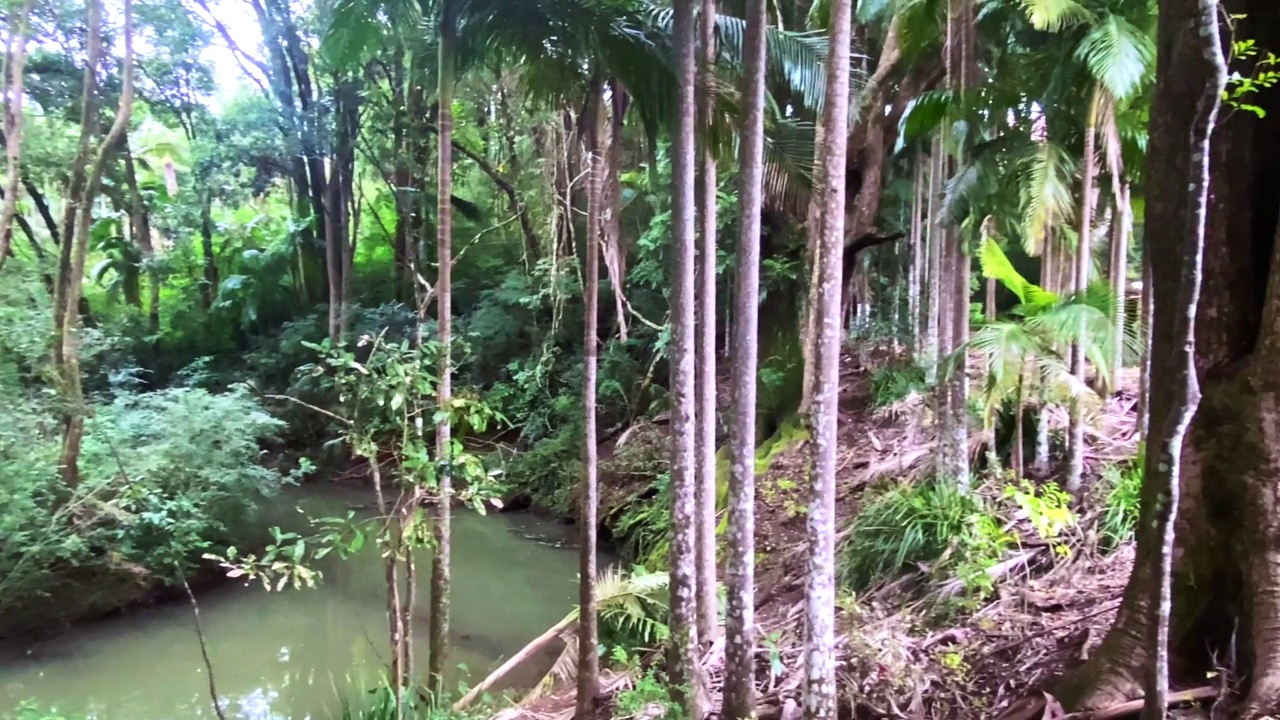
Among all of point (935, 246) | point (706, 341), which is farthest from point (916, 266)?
point (706, 341)

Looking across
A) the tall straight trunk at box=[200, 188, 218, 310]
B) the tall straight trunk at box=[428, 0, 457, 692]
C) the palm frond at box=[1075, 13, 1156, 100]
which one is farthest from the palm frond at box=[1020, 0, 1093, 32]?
the tall straight trunk at box=[200, 188, 218, 310]

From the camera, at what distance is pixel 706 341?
6.12m

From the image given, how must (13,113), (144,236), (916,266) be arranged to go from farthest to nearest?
(144,236)
(916,266)
(13,113)

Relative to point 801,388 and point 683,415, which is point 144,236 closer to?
point 801,388

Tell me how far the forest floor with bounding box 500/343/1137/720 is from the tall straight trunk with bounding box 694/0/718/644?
61 centimetres

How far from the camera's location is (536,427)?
15703 mm

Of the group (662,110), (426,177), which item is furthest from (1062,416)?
(426,177)

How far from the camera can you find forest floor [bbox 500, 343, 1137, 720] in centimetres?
482

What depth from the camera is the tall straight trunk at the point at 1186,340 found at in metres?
2.88

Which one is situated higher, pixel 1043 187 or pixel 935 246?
pixel 1043 187

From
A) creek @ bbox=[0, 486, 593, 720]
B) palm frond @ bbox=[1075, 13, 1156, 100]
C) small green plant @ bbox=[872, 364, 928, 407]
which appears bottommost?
creek @ bbox=[0, 486, 593, 720]

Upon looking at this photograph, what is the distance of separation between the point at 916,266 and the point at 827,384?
8.14 m

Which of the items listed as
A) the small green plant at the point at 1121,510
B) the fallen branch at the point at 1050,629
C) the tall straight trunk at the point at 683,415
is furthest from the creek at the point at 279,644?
the small green plant at the point at 1121,510

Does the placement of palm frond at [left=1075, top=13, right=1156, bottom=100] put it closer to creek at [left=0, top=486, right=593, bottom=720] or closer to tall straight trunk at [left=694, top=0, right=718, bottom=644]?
tall straight trunk at [left=694, top=0, right=718, bottom=644]
